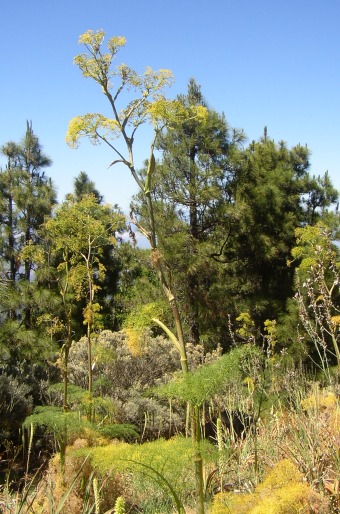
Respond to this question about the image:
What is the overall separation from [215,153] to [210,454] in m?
12.6

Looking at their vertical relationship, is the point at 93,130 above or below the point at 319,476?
above

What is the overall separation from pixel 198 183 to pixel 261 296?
3722mm

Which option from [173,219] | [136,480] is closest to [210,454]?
Result: [136,480]

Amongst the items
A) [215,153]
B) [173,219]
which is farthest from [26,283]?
[215,153]

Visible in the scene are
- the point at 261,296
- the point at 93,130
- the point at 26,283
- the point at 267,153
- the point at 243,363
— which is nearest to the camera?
the point at 93,130

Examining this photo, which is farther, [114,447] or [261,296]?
[261,296]

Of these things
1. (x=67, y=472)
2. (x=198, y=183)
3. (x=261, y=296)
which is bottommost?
(x=67, y=472)

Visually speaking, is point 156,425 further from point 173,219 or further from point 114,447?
point 173,219

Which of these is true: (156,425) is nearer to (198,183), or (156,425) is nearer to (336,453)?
(336,453)

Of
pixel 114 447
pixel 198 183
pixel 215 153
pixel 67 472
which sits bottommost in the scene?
pixel 67 472

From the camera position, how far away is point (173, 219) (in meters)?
14.1

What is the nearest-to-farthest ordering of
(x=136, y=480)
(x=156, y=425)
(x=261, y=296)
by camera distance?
(x=136, y=480)
(x=156, y=425)
(x=261, y=296)

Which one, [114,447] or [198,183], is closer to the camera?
[114,447]

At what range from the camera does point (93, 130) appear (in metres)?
2.51
